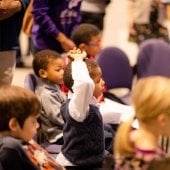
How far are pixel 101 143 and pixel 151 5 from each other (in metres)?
2.92

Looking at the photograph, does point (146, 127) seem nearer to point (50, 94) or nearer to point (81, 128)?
point (81, 128)

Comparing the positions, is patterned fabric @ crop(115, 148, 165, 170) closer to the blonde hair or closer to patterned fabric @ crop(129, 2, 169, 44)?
the blonde hair

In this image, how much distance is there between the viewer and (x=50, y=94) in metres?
3.20

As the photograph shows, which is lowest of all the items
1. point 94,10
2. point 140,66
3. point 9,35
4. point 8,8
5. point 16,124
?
point 140,66

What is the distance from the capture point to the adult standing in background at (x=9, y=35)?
273 centimetres

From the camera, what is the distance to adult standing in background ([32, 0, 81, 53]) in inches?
155

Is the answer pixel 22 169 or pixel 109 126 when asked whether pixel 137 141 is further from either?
pixel 109 126

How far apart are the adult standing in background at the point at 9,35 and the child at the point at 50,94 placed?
13.5 inches

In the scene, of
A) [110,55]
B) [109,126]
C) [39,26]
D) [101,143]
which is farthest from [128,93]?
[101,143]

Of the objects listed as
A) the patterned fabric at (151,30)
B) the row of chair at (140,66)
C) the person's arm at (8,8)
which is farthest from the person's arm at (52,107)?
the patterned fabric at (151,30)

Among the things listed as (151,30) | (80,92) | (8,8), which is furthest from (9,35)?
(151,30)

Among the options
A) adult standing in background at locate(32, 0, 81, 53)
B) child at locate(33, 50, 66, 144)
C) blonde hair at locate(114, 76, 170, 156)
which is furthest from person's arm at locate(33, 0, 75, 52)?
blonde hair at locate(114, 76, 170, 156)

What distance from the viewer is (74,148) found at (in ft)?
9.00

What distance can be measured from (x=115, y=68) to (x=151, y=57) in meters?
0.32
